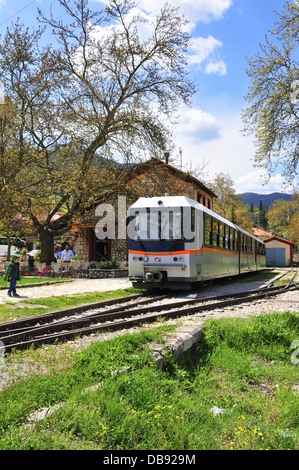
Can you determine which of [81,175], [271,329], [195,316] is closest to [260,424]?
[271,329]

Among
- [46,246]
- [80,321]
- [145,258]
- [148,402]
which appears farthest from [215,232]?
[46,246]

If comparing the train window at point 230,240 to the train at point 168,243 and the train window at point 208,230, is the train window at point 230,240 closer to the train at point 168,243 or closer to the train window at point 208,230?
the train window at point 208,230

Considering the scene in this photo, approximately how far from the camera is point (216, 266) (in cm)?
1625

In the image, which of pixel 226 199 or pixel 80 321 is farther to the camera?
pixel 226 199

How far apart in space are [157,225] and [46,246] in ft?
44.7

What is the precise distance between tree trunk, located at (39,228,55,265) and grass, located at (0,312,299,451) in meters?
20.1

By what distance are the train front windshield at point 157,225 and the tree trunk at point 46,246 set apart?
12.8 meters

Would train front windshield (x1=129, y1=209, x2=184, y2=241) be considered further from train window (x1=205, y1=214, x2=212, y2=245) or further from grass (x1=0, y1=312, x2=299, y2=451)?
grass (x1=0, y1=312, x2=299, y2=451)

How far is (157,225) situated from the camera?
44.6 feet

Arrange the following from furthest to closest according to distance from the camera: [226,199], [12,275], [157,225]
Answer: [226,199]
[157,225]
[12,275]

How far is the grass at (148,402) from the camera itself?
10.2ft

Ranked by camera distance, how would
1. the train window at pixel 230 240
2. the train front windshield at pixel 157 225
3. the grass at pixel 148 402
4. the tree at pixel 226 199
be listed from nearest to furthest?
1. the grass at pixel 148 402
2. the train front windshield at pixel 157 225
3. the train window at pixel 230 240
4. the tree at pixel 226 199

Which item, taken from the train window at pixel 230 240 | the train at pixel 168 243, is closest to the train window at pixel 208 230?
the train at pixel 168 243

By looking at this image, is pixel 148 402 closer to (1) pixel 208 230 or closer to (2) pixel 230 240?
(1) pixel 208 230
